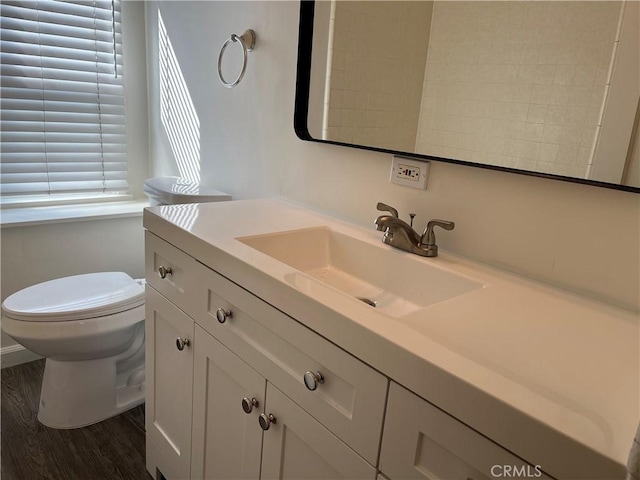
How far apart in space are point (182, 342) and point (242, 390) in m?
0.29

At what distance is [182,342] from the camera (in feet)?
4.32

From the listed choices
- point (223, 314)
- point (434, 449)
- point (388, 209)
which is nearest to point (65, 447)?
point (223, 314)

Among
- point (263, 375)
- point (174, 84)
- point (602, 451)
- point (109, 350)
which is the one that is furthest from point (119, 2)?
point (602, 451)

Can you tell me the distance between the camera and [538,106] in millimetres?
1020

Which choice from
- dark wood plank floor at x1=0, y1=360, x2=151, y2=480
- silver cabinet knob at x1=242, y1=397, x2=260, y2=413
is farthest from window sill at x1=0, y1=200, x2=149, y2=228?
silver cabinet knob at x1=242, y1=397, x2=260, y2=413

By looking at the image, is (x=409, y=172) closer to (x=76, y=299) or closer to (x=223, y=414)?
(x=223, y=414)

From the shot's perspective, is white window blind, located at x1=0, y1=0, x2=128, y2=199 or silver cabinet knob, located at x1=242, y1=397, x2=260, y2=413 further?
white window blind, located at x1=0, y1=0, x2=128, y2=199

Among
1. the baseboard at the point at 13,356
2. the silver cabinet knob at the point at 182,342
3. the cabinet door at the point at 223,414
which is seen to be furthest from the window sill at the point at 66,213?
the cabinet door at the point at 223,414

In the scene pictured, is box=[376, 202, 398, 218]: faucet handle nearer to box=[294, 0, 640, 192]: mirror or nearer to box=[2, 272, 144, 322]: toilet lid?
box=[294, 0, 640, 192]: mirror

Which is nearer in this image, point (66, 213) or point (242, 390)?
point (242, 390)

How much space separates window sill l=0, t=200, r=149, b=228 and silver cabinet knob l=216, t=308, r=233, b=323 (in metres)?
1.44

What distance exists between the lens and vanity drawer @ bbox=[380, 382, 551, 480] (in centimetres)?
61

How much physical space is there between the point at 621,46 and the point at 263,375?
3.12 feet

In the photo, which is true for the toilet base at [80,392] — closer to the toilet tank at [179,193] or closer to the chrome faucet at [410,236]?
the toilet tank at [179,193]
